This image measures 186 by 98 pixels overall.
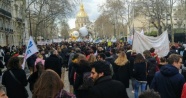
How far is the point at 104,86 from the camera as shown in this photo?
12.8ft

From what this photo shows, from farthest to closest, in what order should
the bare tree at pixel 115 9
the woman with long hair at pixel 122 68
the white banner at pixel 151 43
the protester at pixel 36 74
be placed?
1. the bare tree at pixel 115 9
2. the white banner at pixel 151 43
3. the woman with long hair at pixel 122 68
4. the protester at pixel 36 74

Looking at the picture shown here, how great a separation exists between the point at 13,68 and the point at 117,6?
182 ft

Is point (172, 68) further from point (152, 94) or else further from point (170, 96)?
point (152, 94)

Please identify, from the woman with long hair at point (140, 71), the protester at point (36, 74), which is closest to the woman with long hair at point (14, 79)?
the protester at point (36, 74)

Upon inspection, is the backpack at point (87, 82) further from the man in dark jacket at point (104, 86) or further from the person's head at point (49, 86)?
the person's head at point (49, 86)

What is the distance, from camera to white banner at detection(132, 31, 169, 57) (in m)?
11.9

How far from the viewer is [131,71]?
8.75 metres

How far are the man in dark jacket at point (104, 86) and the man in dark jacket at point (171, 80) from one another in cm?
122

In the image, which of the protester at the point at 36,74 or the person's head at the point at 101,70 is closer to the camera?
the person's head at the point at 101,70

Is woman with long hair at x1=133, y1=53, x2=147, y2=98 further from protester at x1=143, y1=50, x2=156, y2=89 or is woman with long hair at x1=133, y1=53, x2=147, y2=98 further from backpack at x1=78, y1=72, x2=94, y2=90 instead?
backpack at x1=78, y1=72, x2=94, y2=90

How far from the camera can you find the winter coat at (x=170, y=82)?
5.01 metres

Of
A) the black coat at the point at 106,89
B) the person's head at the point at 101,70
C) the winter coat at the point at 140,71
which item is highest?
the person's head at the point at 101,70

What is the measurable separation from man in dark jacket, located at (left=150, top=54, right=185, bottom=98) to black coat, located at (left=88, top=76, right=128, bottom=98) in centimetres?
123

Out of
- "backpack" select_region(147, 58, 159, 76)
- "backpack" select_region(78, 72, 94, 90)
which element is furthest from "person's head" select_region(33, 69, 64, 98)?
"backpack" select_region(147, 58, 159, 76)
